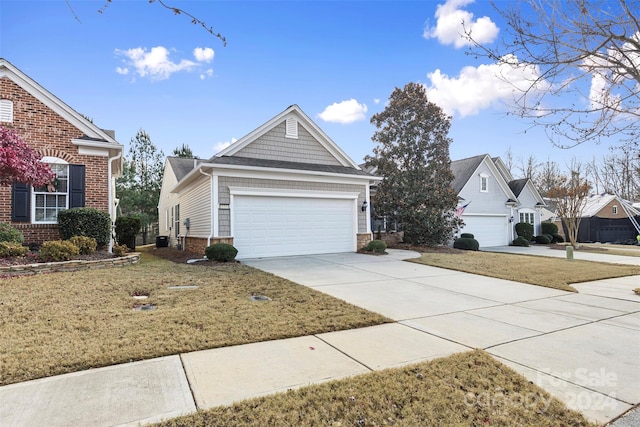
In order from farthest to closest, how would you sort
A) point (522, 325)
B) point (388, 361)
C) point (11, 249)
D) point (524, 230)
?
point (524, 230), point (11, 249), point (522, 325), point (388, 361)

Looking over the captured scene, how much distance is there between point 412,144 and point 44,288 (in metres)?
16.5

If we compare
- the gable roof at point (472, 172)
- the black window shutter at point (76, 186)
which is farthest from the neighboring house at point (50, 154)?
the gable roof at point (472, 172)

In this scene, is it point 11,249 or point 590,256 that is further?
point 590,256

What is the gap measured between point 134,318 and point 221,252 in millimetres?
6136

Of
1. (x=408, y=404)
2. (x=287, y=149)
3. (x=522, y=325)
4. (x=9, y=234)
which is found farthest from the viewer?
(x=287, y=149)

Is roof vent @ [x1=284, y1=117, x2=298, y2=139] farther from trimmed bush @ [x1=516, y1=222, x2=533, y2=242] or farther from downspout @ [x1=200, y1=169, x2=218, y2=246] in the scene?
trimmed bush @ [x1=516, y1=222, x2=533, y2=242]

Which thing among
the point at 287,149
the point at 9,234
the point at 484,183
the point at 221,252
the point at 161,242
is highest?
the point at 287,149

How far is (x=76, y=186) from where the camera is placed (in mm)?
10883

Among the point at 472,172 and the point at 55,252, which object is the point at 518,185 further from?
the point at 55,252

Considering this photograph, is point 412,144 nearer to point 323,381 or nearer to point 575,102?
point 575,102

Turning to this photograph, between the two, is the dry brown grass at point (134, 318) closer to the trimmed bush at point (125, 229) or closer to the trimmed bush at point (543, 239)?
the trimmed bush at point (125, 229)

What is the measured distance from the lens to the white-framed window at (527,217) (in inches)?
968

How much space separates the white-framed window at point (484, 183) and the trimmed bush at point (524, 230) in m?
3.70

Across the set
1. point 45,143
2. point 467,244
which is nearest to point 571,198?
point 467,244
